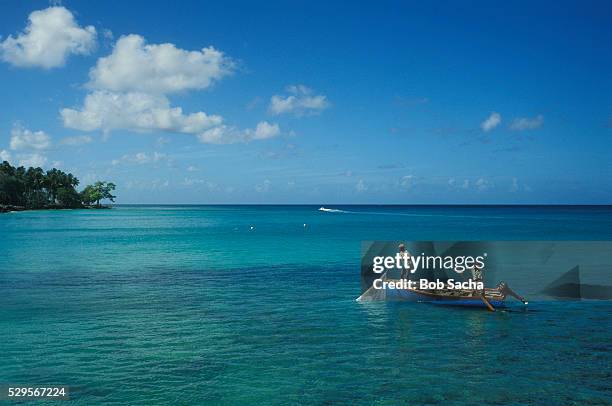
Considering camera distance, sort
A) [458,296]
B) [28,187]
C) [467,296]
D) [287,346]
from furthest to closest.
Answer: [28,187] → [458,296] → [467,296] → [287,346]

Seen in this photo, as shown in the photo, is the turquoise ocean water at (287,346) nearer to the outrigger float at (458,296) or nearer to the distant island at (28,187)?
the outrigger float at (458,296)

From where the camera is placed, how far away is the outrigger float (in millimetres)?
23750

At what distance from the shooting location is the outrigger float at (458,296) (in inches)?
935

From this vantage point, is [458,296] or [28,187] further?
[28,187]

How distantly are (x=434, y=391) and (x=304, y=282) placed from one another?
19435 millimetres

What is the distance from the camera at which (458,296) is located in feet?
78.7

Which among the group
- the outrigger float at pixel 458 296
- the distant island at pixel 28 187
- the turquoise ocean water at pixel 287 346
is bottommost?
the turquoise ocean water at pixel 287 346

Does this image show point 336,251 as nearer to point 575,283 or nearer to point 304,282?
point 304,282

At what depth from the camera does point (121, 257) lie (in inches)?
1933

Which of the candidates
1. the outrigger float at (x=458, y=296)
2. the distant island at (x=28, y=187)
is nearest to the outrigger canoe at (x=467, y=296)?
the outrigger float at (x=458, y=296)

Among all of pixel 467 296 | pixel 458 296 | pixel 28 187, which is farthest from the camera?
pixel 28 187

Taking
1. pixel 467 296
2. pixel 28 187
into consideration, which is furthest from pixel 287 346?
pixel 28 187

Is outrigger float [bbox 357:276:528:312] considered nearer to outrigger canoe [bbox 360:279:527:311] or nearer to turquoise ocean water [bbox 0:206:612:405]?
outrigger canoe [bbox 360:279:527:311]

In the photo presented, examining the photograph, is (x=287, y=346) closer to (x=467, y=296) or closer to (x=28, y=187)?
(x=467, y=296)
